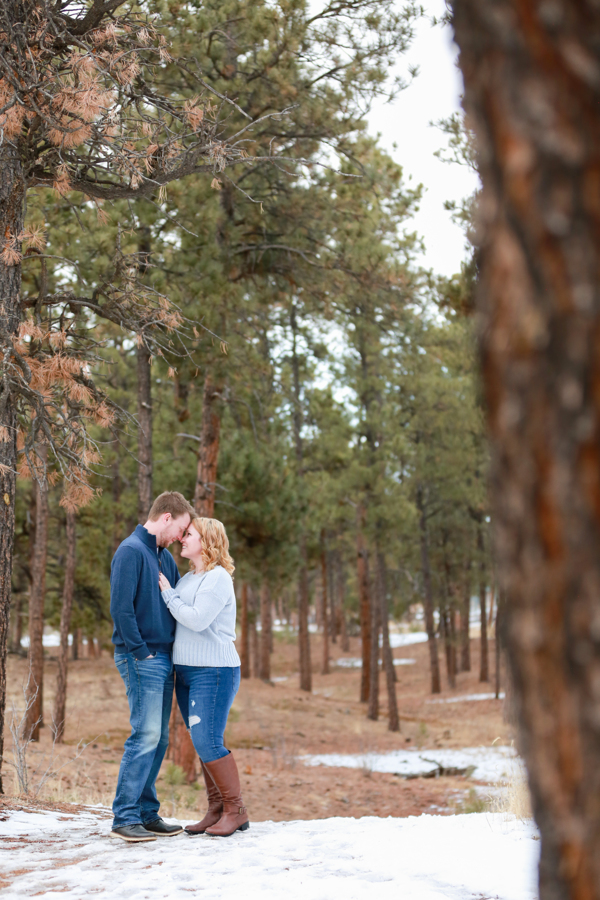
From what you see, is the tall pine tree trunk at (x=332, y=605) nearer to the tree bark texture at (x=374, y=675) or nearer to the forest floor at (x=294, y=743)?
the forest floor at (x=294, y=743)

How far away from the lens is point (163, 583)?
14.0ft

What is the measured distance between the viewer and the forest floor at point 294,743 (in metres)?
9.52

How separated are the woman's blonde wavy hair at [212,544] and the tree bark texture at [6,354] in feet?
4.48

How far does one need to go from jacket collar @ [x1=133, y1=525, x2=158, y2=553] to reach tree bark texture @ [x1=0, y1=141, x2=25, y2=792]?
1060mm

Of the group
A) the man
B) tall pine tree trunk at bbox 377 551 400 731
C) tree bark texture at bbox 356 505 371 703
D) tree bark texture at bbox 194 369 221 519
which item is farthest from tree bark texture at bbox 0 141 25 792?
tree bark texture at bbox 356 505 371 703

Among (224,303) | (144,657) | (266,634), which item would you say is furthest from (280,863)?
(266,634)

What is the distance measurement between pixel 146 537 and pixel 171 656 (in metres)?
0.69

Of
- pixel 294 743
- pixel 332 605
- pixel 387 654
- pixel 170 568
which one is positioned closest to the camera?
pixel 170 568

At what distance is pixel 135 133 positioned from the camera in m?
5.60

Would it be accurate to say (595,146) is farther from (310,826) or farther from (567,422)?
(310,826)

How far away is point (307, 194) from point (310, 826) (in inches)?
311

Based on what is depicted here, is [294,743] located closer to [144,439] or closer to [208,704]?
[144,439]

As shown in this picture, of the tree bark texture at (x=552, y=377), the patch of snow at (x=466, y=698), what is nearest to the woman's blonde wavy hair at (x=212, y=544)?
the tree bark texture at (x=552, y=377)

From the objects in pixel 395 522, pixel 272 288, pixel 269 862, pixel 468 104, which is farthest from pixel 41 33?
pixel 395 522
